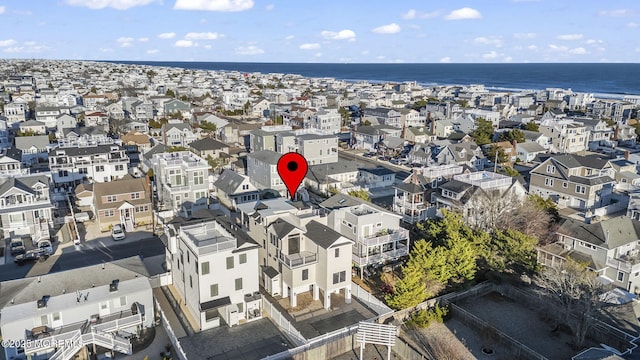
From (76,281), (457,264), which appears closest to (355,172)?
(457,264)

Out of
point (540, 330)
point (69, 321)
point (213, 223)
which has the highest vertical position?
point (213, 223)

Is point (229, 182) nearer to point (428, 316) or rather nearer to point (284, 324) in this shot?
point (284, 324)

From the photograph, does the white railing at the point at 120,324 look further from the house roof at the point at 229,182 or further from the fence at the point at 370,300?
the house roof at the point at 229,182

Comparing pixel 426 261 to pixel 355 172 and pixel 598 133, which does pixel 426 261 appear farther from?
pixel 598 133

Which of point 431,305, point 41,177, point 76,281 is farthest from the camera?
point 41,177

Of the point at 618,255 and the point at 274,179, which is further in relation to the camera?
the point at 274,179

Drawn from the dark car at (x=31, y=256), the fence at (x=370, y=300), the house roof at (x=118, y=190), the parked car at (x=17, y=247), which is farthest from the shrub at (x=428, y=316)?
the parked car at (x=17, y=247)

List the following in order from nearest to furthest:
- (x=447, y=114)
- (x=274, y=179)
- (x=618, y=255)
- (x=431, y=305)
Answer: (x=431, y=305) → (x=618, y=255) → (x=274, y=179) → (x=447, y=114)

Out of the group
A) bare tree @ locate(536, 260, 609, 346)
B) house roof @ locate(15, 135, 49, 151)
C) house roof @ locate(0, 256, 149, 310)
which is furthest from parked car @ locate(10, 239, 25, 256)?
bare tree @ locate(536, 260, 609, 346)
